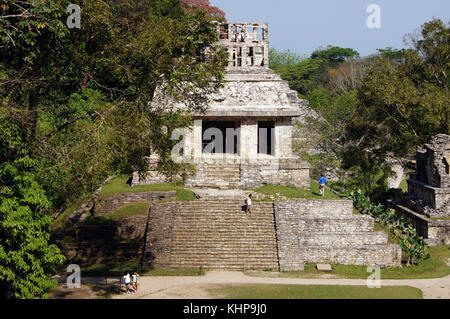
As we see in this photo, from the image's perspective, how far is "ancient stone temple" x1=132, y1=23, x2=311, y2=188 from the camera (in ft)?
90.3

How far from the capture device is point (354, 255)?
22.1 meters

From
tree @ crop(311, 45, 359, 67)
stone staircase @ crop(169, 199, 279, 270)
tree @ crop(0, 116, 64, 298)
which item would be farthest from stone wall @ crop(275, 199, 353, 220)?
tree @ crop(311, 45, 359, 67)

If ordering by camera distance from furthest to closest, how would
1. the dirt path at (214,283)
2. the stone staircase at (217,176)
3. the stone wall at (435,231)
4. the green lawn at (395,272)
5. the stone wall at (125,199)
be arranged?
1. the stone staircase at (217,176)
2. the stone wall at (435,231)
3. the stone wall at (125,199)
4. the green lawn at (395,272)
5. the dirt path at (214,283)

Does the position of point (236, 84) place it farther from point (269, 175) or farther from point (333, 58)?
point (333, 58)

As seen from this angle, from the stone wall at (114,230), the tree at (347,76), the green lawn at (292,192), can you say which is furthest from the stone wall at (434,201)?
the tree at (347,76)

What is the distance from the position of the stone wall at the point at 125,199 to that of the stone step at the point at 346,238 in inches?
249

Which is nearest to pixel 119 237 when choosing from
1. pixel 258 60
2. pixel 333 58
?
pixel 258 60

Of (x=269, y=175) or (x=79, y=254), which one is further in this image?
(x=269, y=175)

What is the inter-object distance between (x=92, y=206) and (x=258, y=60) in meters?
11.4

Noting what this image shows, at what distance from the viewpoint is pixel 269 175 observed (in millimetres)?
27734

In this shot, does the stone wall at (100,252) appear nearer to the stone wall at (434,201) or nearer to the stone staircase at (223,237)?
the stone staircase at (223,237)

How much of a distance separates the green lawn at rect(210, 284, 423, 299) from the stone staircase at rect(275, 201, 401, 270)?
245 cm

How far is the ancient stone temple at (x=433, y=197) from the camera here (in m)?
26.6

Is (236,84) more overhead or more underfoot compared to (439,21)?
more underfoot
